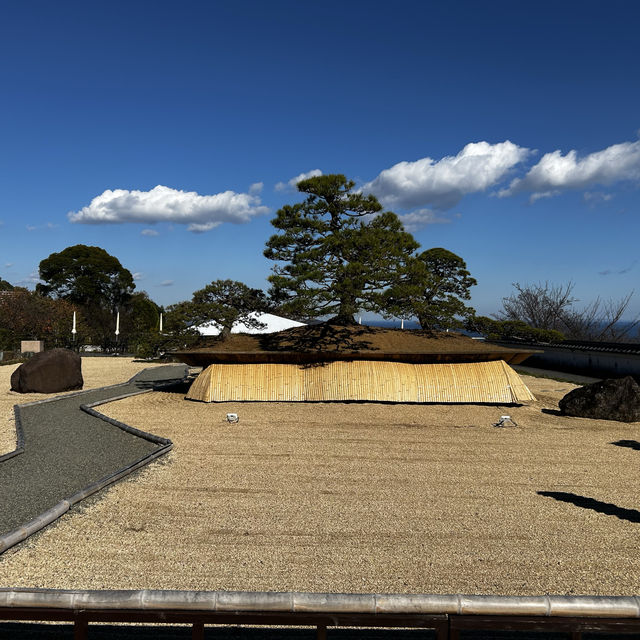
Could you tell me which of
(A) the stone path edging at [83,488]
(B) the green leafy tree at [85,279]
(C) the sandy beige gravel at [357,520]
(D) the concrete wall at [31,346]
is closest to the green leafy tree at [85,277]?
(B) the green leafy tree at [85,279]

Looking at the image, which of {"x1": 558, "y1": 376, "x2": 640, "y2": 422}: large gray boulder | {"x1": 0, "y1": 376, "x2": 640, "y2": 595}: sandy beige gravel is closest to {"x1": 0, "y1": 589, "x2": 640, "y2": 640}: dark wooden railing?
{"x1": 0, "y1": 376, "x2": 640, "y2": 595}: sandy beige gravel

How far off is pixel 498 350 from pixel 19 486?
1511cm

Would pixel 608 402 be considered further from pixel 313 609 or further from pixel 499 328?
pixel 313 609

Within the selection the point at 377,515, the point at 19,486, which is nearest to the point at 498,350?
the point at 377,515

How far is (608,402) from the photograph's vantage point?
15.9 meters

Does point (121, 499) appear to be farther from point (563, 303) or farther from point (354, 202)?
point (563, 303)

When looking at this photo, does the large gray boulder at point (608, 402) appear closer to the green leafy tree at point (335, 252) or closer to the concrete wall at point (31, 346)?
the green leafy tree at point (335, 252)

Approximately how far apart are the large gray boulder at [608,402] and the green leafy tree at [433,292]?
5.70m

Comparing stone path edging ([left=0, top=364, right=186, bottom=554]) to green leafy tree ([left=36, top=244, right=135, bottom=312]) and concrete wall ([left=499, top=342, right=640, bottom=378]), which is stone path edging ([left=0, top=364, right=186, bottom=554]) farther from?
green leafy tree ([left=36, top=244, right=135, bottom=312])

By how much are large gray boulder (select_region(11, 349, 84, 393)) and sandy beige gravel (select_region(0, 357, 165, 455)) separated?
1.11ft

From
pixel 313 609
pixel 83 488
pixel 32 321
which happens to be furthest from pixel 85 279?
pixel 313 609

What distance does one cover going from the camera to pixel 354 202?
19266mm

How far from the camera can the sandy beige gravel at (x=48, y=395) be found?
1341 cm

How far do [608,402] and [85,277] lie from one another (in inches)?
2180
